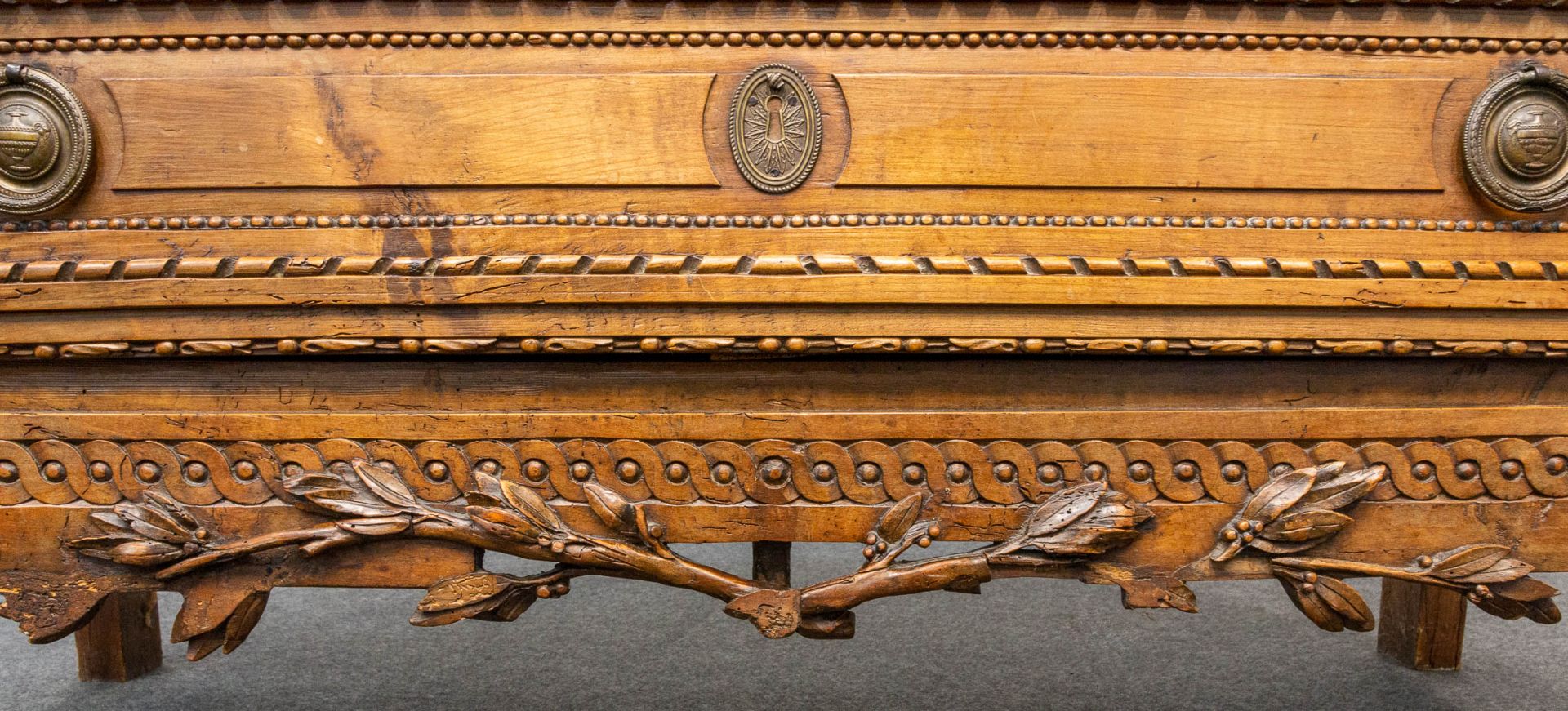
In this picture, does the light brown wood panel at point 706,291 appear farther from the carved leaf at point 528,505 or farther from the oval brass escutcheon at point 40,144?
the carved leaf at point 528,505

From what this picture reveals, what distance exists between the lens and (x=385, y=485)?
1.31 metres

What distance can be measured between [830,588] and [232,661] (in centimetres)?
135

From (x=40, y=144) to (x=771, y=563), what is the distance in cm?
92

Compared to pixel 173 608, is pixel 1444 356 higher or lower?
higher

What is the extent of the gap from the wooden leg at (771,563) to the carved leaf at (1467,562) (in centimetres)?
73

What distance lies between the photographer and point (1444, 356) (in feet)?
4.31

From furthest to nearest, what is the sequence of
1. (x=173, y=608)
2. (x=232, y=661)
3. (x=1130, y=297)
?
(x=173, y=608) < (x=232, y=661) < (x=1130, y=297)

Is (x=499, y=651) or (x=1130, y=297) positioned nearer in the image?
(x=1130, y=297)

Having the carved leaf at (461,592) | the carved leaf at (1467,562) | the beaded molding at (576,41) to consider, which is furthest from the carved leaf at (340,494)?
the carved leaf at (1467,562)

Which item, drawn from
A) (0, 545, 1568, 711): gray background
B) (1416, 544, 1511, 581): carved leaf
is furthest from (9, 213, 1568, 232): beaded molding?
(0, 545, 1568, 711): gray background

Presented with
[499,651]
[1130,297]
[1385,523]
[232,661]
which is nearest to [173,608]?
[232,661]

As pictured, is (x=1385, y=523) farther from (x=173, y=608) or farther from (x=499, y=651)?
(x=173, y=608)

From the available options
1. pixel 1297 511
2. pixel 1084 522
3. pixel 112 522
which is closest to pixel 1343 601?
pixel 1297 511

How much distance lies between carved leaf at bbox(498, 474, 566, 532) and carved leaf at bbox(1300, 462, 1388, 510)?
2.79ft
